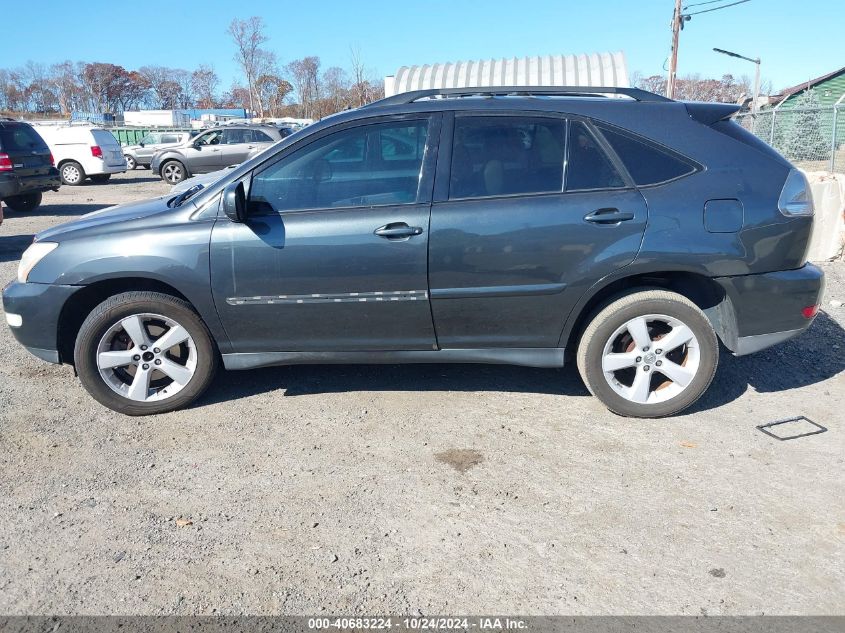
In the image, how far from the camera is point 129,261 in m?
4.03

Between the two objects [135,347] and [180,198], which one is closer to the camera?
[135,347]

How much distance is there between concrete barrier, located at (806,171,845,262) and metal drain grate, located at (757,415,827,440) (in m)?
4.34

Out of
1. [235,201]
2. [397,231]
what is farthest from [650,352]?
[235,201]

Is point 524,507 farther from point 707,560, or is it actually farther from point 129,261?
point 129,261

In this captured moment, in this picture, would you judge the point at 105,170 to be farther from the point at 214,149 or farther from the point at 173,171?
Result: the point at 214,149

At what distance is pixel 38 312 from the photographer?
13.7 ft

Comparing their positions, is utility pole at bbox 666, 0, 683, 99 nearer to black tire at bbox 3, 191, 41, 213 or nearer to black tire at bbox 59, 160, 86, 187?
black tire at bbox 59, 160, 86, 187

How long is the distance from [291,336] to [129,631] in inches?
75.4

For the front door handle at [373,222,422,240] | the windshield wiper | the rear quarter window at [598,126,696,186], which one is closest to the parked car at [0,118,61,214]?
the windshield wiper

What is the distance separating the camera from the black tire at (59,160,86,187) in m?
20.2


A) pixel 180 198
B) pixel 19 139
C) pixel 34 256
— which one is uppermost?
pixel 19 139

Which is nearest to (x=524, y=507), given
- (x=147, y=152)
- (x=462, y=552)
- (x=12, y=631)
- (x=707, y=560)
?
(x=462, y=552)

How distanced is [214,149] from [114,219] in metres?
18.1

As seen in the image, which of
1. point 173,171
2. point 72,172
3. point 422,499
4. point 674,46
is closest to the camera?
point 422,499
